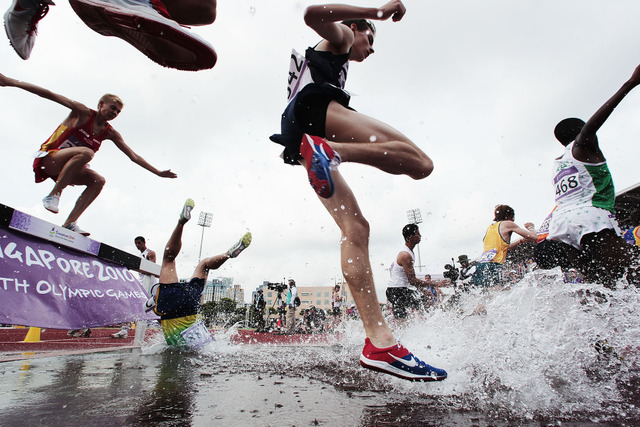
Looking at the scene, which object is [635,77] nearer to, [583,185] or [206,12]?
[583,185]

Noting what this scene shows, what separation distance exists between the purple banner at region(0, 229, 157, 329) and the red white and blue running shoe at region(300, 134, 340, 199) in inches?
90.2

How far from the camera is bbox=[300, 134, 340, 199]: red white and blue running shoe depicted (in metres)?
1.51

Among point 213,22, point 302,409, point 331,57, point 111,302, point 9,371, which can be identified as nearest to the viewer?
point 302,409

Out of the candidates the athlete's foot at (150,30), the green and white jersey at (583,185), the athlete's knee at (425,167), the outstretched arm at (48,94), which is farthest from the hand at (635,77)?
the outstretched arm at (48,94)

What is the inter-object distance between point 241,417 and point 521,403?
1.07 meters

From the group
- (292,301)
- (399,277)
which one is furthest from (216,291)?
(399,277)

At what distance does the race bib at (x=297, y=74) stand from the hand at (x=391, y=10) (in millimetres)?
481

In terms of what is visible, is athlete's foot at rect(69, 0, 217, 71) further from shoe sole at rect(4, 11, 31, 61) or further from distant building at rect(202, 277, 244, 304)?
distant building at rect(202, 277, 244, 304)

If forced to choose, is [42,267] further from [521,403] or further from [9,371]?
[521,403]

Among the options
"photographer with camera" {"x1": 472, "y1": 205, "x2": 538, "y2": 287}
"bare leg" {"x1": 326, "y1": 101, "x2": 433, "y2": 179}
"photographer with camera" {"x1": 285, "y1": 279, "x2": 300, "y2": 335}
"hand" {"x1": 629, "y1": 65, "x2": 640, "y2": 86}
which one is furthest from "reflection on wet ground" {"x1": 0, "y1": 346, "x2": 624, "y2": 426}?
"photographer with camera" {"x1": 285, "y1": 279, "x2": 300, "y2": 335}

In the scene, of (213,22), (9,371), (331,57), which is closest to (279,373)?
(9,371)

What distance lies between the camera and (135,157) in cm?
403

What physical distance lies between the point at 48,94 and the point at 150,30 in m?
1.66

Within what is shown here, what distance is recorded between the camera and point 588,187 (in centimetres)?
268
